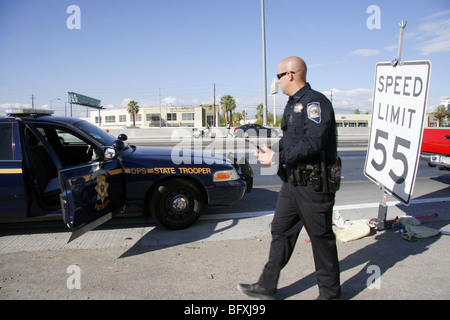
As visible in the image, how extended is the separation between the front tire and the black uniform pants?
1.88 metres

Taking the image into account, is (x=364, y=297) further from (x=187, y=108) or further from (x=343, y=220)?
(x=187, y=108)

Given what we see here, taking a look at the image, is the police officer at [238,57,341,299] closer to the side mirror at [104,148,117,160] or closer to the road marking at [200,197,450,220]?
the side mirror at [104,148,117,160]

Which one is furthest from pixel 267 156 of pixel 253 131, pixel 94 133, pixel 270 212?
pixel 253 131

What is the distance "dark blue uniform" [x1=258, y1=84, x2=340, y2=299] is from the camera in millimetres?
2408

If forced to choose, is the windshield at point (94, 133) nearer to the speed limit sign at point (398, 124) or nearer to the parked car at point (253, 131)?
the speed limit sign at point (398, 124)

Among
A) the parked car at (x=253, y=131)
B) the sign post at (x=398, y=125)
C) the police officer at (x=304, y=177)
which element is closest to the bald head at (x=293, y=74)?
the police officer at (x=304, y=177)

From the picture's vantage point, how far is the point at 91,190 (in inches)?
134

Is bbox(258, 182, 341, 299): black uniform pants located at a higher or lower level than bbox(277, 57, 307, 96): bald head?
lower

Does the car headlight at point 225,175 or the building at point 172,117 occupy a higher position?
the building at point 172,117

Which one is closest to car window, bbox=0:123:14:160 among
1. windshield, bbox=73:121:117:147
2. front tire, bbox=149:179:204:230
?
windshield, bbox=73:121:117:147

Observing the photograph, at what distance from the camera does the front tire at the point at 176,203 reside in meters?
4.27

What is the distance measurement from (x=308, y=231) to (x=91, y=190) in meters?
2.23

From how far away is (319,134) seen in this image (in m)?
2.38
